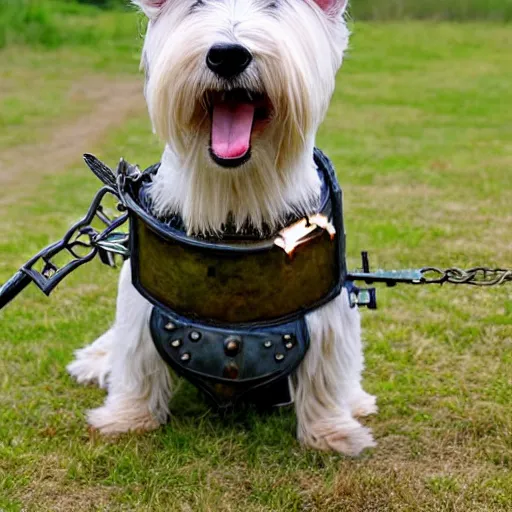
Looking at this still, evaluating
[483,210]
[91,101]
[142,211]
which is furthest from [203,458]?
[91,101]

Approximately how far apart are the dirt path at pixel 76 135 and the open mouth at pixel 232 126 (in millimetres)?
4896

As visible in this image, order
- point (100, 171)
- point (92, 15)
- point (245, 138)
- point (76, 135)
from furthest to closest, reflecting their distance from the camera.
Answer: point (92, 15)
point (76, 135)
point (100, 171)
point (245, 138)

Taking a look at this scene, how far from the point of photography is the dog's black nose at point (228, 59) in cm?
223

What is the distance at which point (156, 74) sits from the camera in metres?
2.37

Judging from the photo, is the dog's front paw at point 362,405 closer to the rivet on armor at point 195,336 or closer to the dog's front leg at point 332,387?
the dog's front leg at point 332,387

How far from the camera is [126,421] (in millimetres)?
3119

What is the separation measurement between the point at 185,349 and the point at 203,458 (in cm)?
40

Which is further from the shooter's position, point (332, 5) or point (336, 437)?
point (336, 437)

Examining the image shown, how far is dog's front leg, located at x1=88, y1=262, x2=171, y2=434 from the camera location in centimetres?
300

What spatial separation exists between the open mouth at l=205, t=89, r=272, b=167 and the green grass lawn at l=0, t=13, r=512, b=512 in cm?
52

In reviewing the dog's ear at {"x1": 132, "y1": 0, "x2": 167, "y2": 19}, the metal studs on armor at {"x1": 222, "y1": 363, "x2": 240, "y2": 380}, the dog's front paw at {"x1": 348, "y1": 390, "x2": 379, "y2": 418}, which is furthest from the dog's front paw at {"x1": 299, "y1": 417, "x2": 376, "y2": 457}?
the dog's ear at {"x1": 132, "y1": 0, "x2": 167, "y2": 19}

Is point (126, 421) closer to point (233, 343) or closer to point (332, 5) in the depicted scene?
point (233, 343)

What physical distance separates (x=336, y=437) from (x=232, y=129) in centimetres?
118

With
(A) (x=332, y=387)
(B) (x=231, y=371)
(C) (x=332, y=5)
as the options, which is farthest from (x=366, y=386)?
(C) (x=332, y=5)
